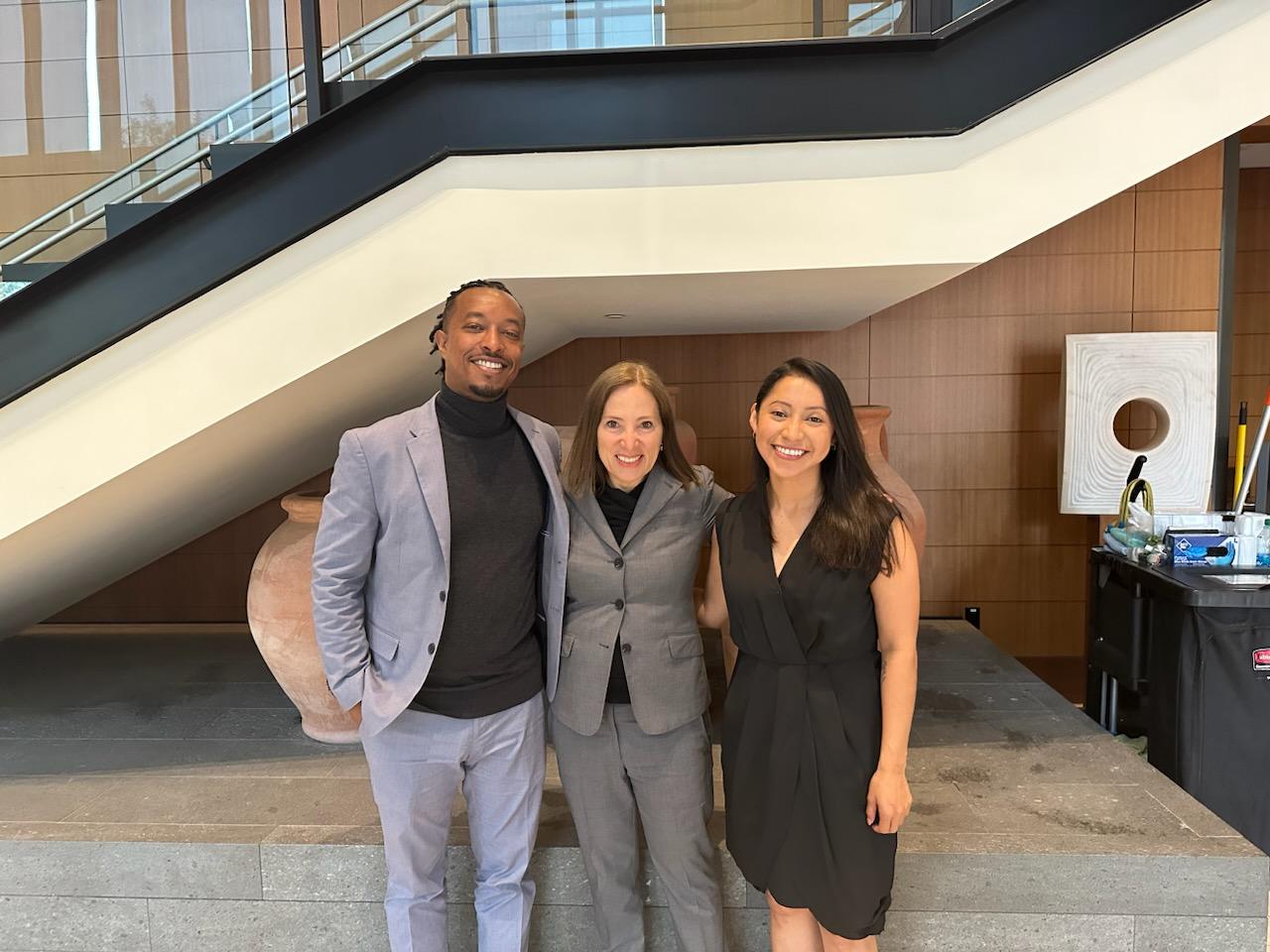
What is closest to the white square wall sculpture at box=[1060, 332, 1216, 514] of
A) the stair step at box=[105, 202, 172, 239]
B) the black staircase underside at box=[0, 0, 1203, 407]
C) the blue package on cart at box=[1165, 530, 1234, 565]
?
the blue package on cart at box=[1165, 530, 1234, 565]

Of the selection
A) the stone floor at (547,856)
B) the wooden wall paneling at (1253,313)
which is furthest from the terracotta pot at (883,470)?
the wooden wall paneling at (1253,313)

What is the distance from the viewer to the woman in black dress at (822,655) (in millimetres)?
1664

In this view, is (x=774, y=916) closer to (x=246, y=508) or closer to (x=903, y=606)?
(x=903, y=606)

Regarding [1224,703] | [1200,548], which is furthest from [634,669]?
[1200,548]

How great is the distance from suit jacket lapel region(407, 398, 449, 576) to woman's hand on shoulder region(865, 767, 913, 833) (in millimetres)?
982

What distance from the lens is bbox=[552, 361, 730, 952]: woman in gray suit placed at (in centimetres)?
183

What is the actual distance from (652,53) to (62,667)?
12.4 feet

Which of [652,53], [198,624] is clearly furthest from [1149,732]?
[198,624]

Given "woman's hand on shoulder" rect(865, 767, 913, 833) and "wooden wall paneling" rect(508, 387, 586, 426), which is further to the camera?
"wooden wall paneling" rect(508, 387, 586, 426)

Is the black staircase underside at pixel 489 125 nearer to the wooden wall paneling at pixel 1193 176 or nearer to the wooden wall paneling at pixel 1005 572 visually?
the wooden wall paneling at pixel 1193 176

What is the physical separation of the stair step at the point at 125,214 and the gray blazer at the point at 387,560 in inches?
45.9

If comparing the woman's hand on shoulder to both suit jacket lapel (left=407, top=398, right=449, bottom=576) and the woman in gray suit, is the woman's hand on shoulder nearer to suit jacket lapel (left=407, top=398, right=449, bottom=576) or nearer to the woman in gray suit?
the woman in gray suit

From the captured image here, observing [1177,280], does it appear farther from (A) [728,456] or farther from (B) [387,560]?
(B) [387,560]

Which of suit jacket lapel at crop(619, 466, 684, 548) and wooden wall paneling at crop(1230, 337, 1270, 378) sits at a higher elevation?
wooden wall paneling at crop(1230, 337, 1270, 378)
